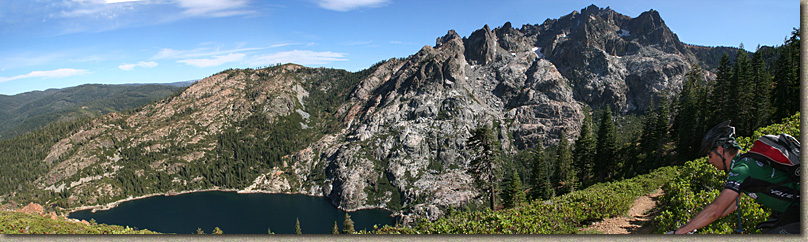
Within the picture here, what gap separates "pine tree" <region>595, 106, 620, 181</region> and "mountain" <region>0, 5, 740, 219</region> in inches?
3255

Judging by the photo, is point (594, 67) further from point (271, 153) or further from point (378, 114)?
point (271, 153)

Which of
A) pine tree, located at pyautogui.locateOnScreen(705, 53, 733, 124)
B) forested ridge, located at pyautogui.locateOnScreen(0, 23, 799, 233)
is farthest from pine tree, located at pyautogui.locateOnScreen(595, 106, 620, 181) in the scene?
pine tree, located at pyautogui.locateOnScreen(705, 53, 733, 124)

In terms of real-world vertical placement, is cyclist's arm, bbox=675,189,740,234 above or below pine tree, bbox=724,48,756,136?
below

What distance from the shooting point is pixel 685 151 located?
3216 centimetres

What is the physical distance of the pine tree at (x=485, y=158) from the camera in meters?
19.2

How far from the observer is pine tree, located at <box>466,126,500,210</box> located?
19.2 meters

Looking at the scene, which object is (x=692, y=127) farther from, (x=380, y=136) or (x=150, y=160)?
(x=150, y=160)

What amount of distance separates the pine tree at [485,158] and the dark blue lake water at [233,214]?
246ft

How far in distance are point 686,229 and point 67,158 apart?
738 ft

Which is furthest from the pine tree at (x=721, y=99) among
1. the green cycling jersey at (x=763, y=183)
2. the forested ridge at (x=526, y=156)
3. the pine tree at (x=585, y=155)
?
the green cycling jersey at (x=763, y=183)

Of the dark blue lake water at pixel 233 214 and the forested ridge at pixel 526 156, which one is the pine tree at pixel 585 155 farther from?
the dark blue lake water at pixel 233 214

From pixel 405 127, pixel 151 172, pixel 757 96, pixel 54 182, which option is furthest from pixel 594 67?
pixel 54 182

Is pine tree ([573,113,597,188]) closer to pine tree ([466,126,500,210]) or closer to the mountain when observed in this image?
pine tree ([466,126,500,210])

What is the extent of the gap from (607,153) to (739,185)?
4746cm
